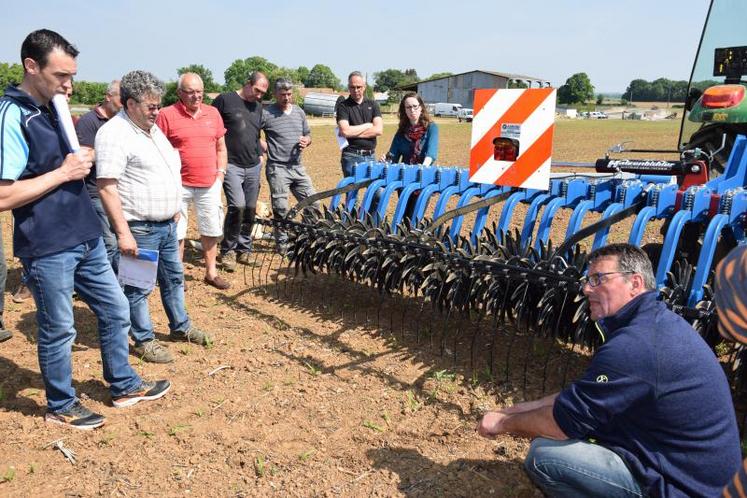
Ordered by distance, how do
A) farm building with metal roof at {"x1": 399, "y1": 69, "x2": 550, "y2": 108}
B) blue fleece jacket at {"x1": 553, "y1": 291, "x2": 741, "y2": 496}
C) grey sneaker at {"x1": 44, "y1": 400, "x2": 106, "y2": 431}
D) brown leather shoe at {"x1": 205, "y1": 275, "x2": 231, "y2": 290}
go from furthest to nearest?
1. farm building with metal roof at {"x1": 399, "y1": 69, "x2": 550, "y2": 108}
2. brown leather shoe at {"x1": 205, "y1": 275, "x2": 231, "y2": 290}
3. grey sneaker at {"x1": 44, "y1": 400, "x2": 106, "y2": 431}
4. blue fleece jacket at {"x1": 553, "y1": 291, "x2": 741, "y2": 496}

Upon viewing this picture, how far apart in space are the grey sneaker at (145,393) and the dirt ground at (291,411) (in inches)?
1.9

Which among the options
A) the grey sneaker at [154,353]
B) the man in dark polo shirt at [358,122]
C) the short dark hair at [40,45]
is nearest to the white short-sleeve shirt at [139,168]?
the short dark hair at [40,45]

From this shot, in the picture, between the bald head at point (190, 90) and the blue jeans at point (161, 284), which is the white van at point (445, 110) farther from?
the blue jeans at point (161, 284)

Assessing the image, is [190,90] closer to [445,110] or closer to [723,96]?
[723,96]

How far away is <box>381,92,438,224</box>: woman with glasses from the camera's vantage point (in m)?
5.16

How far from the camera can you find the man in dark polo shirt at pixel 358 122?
5.62 m

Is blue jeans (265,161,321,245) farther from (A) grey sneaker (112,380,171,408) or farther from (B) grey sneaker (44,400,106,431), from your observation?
(B) grey sneaker (44,400,106,431)

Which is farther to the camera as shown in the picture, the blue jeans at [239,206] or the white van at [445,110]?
the white van at [445,110]

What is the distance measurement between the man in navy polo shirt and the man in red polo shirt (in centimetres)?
151

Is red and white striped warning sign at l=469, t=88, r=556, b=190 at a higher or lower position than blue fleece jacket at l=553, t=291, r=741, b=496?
higher

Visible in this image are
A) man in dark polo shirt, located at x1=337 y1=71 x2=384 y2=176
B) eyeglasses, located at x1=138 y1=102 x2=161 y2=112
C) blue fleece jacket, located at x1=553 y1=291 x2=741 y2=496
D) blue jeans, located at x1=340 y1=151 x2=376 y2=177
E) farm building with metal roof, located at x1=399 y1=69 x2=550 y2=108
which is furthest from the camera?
farm building with metal roof, located at x1=399 y1=69 x2=550 y2=108

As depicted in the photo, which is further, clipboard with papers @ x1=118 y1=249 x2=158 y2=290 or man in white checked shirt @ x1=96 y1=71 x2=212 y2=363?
clipboard with papers @ x1=118 y1=249 x2=158 y2=290

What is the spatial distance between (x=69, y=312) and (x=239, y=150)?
2.81m

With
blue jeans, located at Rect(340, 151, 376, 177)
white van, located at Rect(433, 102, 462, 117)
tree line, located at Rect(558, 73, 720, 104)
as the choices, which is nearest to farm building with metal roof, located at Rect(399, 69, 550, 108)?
white van, located at Rect(433, 102, 462, 117)
